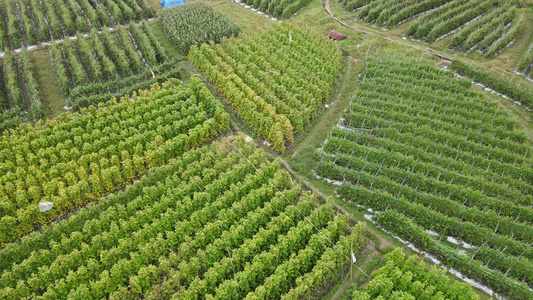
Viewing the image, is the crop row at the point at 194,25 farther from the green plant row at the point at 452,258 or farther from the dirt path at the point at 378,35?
the green plant row at the point at 452,258

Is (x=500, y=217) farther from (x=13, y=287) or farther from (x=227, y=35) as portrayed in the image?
(x=227, y=35)

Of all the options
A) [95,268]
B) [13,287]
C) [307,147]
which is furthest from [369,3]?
[13,287]

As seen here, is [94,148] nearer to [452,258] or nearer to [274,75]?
[274,75]

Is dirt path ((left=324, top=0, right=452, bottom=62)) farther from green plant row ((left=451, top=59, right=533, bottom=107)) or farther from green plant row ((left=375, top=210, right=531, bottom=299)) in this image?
green plant row ((left=375, top=210, right=531, bottom=299))

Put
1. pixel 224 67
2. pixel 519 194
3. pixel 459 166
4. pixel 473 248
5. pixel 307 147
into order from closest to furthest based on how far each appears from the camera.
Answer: pixel 473 248
pixel 519 194
pixel 459 166
pixel 307 147
pixel 224 67

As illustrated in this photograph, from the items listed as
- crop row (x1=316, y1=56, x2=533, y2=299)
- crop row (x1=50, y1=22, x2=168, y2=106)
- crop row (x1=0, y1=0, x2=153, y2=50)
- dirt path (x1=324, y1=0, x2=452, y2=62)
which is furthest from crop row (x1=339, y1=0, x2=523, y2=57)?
crop row (x1=0, y1=0, x2=153, y2=50)

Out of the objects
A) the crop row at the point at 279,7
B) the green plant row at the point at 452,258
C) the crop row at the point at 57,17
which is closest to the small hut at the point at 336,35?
the crop row at the point at 279,7
